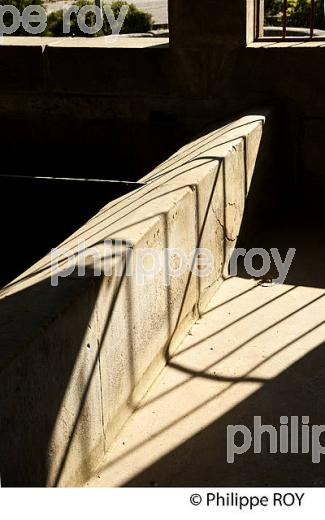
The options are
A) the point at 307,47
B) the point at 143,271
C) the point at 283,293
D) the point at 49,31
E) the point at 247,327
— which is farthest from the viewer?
the point at 49,31

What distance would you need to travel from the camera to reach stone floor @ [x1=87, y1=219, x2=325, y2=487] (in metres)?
3.75

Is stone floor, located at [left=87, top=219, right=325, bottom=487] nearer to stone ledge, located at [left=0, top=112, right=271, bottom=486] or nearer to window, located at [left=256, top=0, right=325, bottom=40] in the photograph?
stone ledge, located at [left=0, top=112, right=271, bottom=486]

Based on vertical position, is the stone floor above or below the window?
below

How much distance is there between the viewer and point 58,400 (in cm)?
329

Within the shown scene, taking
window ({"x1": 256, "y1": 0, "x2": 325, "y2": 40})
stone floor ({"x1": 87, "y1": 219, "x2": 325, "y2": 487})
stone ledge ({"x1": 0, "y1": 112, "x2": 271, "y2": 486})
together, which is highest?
window ({"x1": 256, "y1": 0, "x2": 325, "y2": 40})

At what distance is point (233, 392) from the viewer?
4375 millimetres

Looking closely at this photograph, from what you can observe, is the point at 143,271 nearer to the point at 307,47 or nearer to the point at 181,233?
the point at 181,233

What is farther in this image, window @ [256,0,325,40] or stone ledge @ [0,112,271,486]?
window @ [256,0,325,40]

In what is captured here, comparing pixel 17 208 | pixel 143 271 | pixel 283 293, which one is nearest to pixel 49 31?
pixel 17 208

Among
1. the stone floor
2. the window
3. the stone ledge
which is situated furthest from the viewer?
the window

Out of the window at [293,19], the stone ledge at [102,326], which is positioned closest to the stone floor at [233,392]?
the stone ledge at [102,326]

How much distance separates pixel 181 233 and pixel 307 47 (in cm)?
251

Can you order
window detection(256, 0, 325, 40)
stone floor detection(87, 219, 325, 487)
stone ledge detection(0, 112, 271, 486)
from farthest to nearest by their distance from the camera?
1. window detection(256, 0, 325, 40)
2. stone floor detection(87, 219, 325, 487)
3. stone ledge detection(0, 112, 271, 486)

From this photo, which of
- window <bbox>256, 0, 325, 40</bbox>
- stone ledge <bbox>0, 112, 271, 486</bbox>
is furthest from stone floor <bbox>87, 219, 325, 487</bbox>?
window <bbox>256, 0, 325, 40</bbox>
